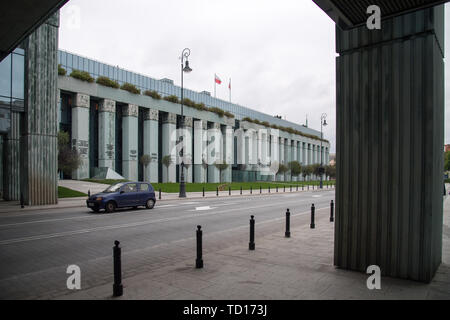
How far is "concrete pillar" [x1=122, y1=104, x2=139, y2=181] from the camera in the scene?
46594 mm

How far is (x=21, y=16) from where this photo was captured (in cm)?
623

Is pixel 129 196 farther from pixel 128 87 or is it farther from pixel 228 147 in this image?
pixel 228 147

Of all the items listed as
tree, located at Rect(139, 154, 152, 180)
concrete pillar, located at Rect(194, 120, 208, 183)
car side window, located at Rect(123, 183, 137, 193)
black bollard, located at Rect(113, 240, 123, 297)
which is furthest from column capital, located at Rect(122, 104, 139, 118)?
black bollard, located at Rect(113, 240, 123, 297)

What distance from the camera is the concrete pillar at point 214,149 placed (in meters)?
59.1

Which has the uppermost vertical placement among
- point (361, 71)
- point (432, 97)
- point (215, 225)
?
point (361, 71)

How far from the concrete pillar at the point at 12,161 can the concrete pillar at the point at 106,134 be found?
22.0 meters

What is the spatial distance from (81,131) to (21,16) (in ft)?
124

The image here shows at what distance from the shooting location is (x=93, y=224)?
442 inches

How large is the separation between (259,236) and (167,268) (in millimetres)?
4129

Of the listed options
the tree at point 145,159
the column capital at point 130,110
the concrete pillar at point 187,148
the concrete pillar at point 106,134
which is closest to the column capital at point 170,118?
the concrete pillar at point 187,148

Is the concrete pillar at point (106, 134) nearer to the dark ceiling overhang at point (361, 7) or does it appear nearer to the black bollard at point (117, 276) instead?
the black bollard at point (117, 276)

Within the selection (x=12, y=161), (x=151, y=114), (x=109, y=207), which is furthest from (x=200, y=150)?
(x=109, y=207)
